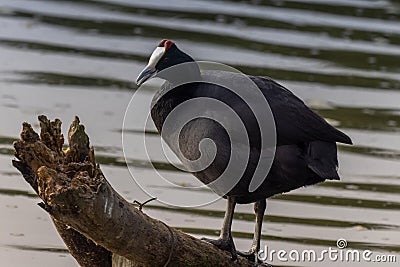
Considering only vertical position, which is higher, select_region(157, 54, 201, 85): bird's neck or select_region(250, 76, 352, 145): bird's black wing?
select_region(157, 54, 201, 85): bird's neck

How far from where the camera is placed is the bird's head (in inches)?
228

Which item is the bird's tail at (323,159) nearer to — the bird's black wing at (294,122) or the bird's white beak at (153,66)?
the bird's black wing at (294,122)

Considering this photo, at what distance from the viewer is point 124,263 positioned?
5.30 metres

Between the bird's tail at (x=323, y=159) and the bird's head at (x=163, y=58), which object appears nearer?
the bird's tail at (x=323, y=159)

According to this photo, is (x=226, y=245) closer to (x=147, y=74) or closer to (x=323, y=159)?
(x=323, y=159)

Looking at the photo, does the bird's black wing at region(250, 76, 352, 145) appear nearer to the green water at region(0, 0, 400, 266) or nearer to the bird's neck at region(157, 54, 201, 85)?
the bird's neck at region(157, 54, 201, 85)

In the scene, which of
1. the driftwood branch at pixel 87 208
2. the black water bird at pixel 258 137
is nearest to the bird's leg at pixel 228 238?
the black water bird at pixel 258 137

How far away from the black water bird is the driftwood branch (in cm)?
38

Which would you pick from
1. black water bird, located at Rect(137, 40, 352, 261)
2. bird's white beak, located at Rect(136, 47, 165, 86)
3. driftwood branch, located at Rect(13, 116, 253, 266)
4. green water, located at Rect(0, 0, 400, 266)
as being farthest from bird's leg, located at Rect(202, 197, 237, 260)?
green water, located at Rect(0, 0, 400, 266)

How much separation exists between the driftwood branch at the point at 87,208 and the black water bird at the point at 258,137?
0.38m

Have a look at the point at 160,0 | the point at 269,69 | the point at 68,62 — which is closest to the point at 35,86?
the point at 68,62

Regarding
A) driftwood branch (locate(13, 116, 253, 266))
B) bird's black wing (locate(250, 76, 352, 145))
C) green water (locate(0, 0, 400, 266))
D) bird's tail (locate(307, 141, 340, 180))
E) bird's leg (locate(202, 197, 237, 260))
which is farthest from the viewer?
green water (locate(0, 0, 400, 266))

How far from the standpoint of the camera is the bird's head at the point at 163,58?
5.79 meters

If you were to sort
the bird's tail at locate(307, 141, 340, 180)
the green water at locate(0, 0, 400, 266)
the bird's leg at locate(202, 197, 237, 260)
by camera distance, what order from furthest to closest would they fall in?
the green water at locate(0, 0, 400, 266), the bird's leg at locate(202, 197, 237, 260), the bird's tail at locate(307, 141, 340, 180)
